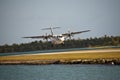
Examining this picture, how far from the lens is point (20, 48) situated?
199000 mm

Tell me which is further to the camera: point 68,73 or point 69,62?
point 69,62

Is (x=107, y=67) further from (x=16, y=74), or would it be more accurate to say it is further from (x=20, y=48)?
(x=20, y=48)

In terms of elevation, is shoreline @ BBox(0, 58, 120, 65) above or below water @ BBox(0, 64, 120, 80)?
above

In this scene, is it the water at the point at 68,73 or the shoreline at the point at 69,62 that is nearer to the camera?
the water at the point at 68,73

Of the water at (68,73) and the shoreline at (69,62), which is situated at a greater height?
the shoreline at (69,62)

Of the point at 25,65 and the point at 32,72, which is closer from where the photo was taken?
the point at 32,72

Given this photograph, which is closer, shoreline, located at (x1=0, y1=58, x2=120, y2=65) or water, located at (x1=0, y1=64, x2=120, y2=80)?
water, located at (x1=0, y1=64, x2=120, y2=80)

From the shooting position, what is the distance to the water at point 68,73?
2143 inches

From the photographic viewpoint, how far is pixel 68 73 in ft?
198

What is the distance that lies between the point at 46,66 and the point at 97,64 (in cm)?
1149

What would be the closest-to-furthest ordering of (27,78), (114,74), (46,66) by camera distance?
(114,74)
(27,78)
(46,66)

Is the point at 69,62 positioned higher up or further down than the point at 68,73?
higher up

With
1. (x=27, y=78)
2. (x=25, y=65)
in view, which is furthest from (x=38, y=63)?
(x=27, y=78)

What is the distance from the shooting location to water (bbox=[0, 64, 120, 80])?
54438mm
